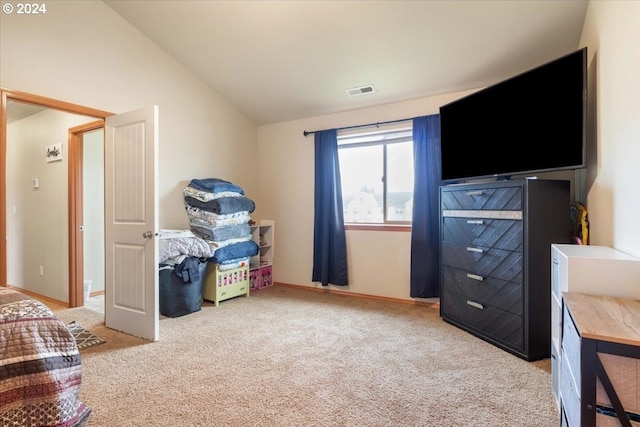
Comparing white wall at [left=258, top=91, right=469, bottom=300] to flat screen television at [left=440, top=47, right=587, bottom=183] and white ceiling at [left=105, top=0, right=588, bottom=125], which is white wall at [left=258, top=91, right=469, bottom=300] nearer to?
white ceiling at [left=105, top=0, right=588, bottom=125]

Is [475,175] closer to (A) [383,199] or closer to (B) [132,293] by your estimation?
(A) [383,199]

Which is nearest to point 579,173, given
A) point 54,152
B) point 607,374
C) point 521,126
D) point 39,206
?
point 521,126

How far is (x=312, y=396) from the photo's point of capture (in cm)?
184

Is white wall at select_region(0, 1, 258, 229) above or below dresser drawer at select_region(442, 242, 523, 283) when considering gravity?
above

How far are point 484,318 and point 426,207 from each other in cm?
127

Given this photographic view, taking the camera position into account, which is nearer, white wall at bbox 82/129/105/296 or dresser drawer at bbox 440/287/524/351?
dresser drawer at bbox 440/287/524/351

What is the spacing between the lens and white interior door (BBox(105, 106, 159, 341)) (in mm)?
2652

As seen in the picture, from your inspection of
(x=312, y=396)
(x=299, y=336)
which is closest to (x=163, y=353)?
(x=299, y=336)

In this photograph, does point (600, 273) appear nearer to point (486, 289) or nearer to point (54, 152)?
point (486, 289)

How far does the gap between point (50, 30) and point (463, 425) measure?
4130 millimetres

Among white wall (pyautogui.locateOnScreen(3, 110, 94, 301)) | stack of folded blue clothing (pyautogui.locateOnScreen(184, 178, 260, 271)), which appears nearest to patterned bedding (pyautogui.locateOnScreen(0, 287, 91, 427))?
stack of folded blue clothing (pyautogui.locateOnScreen(184, 178, 260, 271))

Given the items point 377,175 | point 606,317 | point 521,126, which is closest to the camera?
point 606,317

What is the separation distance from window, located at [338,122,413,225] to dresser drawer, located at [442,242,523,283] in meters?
0.86

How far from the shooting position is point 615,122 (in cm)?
185
